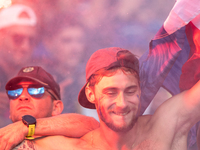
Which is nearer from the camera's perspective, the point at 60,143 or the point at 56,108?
the point at 60,143

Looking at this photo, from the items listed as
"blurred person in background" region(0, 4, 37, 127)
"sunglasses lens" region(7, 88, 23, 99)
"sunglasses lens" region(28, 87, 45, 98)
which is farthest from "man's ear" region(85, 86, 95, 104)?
"blurred person in background" region(0, 4, 37, 127)

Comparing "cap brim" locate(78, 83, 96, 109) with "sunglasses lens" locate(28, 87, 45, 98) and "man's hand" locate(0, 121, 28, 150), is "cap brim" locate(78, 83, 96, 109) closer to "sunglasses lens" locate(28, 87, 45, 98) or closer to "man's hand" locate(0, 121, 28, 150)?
"sunglasses lens" locate(28, 87, 45, 98)

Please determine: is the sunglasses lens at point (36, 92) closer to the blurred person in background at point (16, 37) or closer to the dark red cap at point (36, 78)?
the dark red cap at point (36, 78)

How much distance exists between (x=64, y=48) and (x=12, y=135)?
0.82 meters

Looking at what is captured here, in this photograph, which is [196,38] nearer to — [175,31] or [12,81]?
[175,31]

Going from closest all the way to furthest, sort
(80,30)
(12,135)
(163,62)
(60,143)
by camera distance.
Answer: (12,135) < (60,143) < (163,62) < (80,30)

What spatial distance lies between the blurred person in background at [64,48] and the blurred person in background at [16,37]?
86mm

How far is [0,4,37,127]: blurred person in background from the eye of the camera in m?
1.96

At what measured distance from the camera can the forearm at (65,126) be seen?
147 cm

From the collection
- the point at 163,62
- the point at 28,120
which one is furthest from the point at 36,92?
the point at 163,62

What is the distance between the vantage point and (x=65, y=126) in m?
1.52

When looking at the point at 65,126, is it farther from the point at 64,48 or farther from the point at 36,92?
the point at 64,48

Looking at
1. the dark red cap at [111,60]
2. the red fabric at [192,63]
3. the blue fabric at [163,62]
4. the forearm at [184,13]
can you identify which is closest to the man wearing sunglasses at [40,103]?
the dark red cap at [111,60]

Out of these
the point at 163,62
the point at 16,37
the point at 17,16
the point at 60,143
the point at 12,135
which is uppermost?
the point at 17,16
